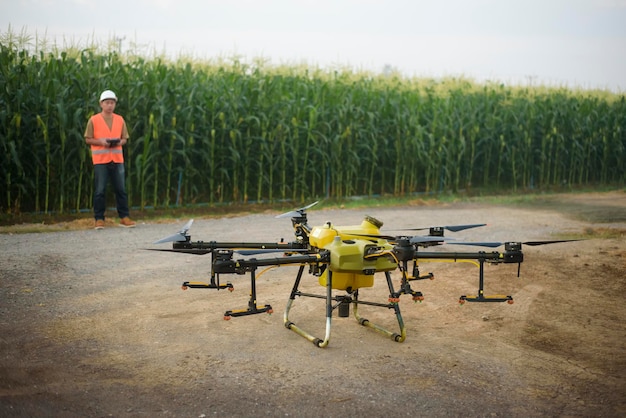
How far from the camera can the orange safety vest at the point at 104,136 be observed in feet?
38.2

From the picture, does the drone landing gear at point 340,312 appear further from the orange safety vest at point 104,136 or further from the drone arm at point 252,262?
the orange safety vest at point 104,136

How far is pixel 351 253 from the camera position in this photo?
530 centimetres

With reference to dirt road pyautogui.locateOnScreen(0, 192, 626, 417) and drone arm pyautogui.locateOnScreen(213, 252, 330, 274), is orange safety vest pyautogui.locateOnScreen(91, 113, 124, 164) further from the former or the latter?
drone arm pyautogui.locateOnScreen(213, 252, 330, 274)

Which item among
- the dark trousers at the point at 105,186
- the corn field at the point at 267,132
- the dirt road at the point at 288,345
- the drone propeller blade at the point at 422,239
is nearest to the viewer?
the dirt road at the point at 288,345

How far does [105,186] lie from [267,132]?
161 inches

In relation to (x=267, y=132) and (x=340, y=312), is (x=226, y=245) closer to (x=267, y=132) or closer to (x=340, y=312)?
(x=340, y=312)

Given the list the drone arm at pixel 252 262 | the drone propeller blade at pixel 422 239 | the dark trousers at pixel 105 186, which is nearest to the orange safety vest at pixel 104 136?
the dark trousers at pixel 105 186

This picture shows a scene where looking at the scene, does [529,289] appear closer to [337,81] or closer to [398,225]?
[398,225]

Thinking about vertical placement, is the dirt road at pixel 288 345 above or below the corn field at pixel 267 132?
below

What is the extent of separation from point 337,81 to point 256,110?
2.93 meters

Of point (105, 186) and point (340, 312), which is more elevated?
point (105, 186)

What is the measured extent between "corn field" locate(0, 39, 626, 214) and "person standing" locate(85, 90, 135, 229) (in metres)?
1.17

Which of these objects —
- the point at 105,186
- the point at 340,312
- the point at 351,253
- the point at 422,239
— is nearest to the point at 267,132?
the point at 105,186

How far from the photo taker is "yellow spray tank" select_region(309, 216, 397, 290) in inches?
208
